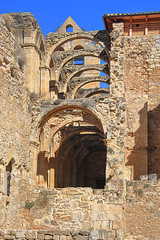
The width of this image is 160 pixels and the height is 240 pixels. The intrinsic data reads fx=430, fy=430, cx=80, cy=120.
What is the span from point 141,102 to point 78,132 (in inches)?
162

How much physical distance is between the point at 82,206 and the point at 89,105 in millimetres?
3689

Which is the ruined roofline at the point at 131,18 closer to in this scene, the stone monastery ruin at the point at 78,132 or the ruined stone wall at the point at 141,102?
the stone monastery ruin at the point at 78,132

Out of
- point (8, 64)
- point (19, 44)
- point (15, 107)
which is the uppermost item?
point (19, 44)

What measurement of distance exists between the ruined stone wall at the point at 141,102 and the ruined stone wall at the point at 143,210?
7.81 ft

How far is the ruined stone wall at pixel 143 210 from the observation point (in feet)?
45.2

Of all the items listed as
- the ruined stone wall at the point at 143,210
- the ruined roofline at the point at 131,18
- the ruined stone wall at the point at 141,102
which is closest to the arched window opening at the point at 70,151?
the ruined stone wall at the point at 141,102

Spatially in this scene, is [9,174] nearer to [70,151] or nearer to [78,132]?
[78,132]

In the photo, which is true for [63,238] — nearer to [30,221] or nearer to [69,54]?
[30,221]

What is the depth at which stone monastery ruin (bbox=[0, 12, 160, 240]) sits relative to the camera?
13.2 metres

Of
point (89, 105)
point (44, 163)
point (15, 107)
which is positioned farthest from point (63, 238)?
point (44, 163)

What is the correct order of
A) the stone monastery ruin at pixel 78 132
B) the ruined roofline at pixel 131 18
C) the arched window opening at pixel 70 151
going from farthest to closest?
the arched window opening at pixel 70 151
the ruined roofline at pixel 131 18
the stone monastery ruin at pixel 78 132

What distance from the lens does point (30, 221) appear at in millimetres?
13922

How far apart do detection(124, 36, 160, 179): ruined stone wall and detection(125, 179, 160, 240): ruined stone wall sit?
2381 millimetres

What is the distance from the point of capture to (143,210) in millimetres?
13969
